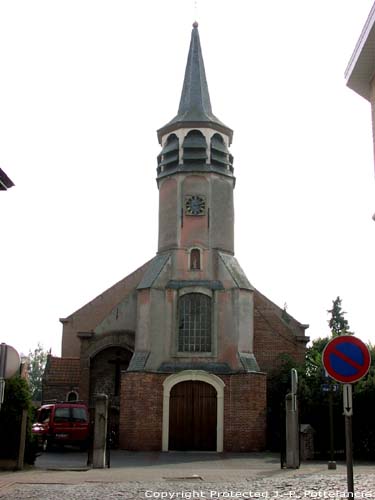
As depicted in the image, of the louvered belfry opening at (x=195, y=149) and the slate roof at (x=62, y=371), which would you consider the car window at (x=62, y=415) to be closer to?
the slate roof at (x=62, y=371)

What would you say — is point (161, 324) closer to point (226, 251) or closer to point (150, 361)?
point (150, 361)

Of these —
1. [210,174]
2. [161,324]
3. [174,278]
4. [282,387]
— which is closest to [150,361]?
[161,324]

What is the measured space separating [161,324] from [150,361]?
1.72 metres

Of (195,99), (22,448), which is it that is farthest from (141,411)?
(195,99)

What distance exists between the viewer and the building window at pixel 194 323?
28.8 meters

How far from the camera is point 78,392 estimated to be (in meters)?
31.9

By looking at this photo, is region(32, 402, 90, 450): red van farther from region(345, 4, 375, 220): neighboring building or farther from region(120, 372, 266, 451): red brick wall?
region(345, 4, 375, 220): neighboring building

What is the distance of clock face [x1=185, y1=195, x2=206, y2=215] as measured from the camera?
30.6 m

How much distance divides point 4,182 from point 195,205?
51.9 feet

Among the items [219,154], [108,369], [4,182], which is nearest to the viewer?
[4,182]

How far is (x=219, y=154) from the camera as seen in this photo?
31594mm

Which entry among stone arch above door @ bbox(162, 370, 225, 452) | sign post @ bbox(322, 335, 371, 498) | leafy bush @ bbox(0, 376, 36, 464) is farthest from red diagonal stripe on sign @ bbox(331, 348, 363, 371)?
stone arch above door @ bbox(162, 370, 225, 452)

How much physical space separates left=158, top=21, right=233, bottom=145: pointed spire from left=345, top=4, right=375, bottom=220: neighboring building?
16.2 meters

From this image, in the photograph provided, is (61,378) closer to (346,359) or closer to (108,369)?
(108,369)
